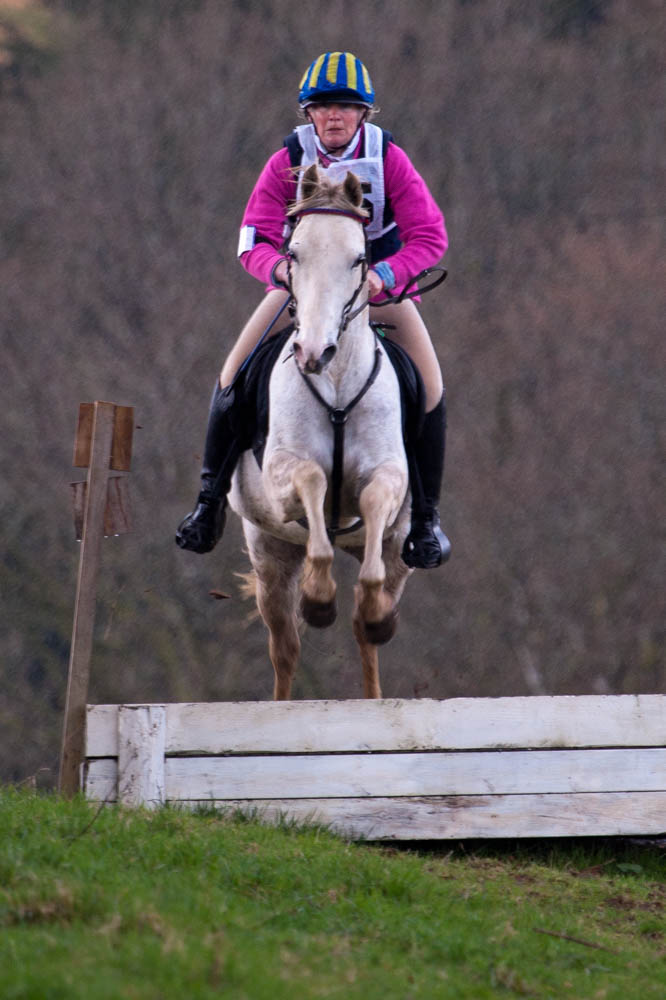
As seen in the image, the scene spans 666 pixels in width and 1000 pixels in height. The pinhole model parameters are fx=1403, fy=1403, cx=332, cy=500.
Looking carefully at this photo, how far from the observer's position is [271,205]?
6762 millimetres

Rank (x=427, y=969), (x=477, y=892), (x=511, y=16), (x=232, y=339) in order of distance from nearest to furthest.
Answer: (x=427, y=969) < (x=477, y=892) < (x=232, y=339) < (x=511, y=16)

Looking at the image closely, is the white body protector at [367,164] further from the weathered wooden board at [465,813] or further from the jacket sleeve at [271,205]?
the weathered wooden board at [465,813]

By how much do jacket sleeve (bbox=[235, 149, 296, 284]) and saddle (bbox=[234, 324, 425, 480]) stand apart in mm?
417

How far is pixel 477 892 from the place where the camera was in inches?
211

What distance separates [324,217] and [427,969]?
3.19 meters

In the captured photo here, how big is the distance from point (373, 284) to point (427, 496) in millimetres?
1257

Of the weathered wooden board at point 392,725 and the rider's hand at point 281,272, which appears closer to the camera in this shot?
the weathered wooden board at point 392,725

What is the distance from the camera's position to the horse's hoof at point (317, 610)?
5.91 metres

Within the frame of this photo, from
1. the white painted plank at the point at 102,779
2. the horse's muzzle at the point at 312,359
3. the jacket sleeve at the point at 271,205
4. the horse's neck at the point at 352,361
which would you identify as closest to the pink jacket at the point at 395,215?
the jacket sleeve at the point at 271,205

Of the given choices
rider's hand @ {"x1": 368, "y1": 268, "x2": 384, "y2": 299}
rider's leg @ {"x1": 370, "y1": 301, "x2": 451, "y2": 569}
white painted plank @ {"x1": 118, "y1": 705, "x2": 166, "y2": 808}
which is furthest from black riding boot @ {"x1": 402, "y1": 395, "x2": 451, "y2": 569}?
white painted plank @ {"x1": 118, "y1": 705, "x2": 166, "y2": 808}

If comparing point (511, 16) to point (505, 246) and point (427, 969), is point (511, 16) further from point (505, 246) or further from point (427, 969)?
point (427, 969)

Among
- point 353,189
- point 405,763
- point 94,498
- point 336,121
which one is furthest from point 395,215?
point 405,763

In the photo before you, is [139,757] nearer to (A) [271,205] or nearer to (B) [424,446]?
(B) [424,446]

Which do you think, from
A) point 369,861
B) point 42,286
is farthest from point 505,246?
point 369,861
